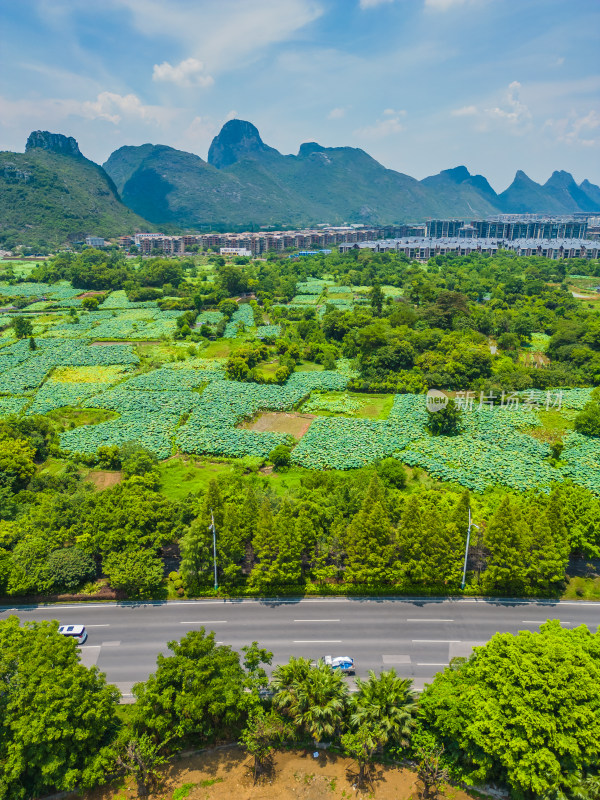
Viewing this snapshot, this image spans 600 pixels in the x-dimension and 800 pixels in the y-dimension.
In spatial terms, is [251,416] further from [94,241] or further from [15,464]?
[94,241]

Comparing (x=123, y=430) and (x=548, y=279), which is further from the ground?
(x=548, y=279)

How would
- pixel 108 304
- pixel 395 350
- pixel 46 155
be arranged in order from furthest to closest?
1. pixel 46 155
2. pixel 108 304
3. pixel 395 350

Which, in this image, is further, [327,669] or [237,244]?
[237,244]

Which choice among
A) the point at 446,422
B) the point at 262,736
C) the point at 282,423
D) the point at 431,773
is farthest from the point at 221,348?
the point at 431,773

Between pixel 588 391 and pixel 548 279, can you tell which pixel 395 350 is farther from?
pixel 548 279

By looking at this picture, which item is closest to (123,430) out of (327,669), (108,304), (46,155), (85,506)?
(85,506)

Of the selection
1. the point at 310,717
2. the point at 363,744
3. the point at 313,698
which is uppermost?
the point at 313,698

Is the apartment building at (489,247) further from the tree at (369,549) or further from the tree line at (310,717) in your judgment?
the tree line at (310,717)

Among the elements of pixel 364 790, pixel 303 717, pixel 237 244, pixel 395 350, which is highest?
pixel 237 244
